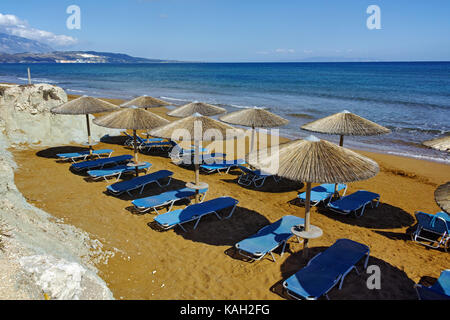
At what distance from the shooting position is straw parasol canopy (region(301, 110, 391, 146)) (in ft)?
24.7

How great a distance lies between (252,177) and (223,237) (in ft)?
12.0

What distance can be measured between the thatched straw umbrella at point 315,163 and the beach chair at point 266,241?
34.4 inches

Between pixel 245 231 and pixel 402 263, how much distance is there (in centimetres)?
295

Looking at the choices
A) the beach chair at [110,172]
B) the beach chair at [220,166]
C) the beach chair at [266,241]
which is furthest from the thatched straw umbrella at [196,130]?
the beach chair at [220,166]

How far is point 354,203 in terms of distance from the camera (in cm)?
753

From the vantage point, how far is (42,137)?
12281 mm

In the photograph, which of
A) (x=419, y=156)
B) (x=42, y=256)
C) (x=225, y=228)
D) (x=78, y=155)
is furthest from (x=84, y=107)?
(x=419, y=156)

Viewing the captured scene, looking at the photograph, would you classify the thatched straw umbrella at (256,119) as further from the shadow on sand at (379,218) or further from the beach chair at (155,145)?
the beach chair at (155,145)

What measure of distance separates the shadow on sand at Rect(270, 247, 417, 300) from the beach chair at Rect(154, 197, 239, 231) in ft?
6.49

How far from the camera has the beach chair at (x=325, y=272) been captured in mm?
4449

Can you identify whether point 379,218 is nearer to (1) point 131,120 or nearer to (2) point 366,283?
(2) point 366,283
